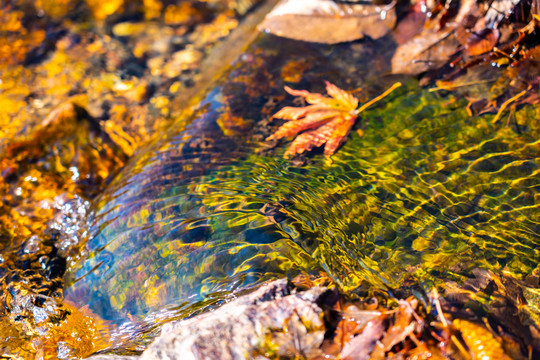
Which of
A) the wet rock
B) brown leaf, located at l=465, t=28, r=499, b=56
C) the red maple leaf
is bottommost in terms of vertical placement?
the wet rock

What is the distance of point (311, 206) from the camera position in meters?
2.15

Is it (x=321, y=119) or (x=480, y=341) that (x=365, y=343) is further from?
(x=321, y=119)

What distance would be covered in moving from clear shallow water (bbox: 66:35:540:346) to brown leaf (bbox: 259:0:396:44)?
1.91 ft

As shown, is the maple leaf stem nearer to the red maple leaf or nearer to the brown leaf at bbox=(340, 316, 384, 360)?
the red maple leaf

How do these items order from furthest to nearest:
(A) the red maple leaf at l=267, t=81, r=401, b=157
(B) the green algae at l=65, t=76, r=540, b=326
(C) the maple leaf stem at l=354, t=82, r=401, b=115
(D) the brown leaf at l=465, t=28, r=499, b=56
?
1. (D) the brown leaf at l=465, t=28, r=499, b=56
2. (C) the maple leaf stem at l=354, t=82, r=401, b=115
3. (A) the red maple leaf at l=267, t=81, r=401, b=157
4. (B) the green algae at l=65, t=76, r=540, b=326

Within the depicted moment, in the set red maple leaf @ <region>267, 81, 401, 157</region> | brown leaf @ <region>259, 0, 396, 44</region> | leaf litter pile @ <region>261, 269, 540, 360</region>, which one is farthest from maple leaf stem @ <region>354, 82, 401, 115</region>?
leaf litter pile @ <region>261, 269, 540, 360</region>

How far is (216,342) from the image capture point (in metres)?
1.45

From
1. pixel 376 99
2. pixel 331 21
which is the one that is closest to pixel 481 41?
pixel 376 99

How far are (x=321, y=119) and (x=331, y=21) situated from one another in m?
1.18

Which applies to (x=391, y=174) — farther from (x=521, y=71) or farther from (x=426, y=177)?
(x=521, y=71)

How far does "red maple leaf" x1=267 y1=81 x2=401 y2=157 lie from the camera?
253cm

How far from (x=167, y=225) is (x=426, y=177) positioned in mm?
1526

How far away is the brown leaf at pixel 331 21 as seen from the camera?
3.29m

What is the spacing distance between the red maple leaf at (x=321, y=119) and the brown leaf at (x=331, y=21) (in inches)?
26.0
